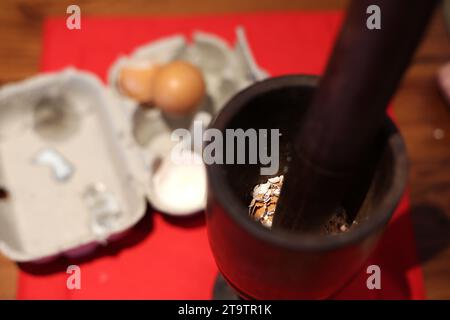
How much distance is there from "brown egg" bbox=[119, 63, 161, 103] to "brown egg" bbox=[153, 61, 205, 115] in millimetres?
13

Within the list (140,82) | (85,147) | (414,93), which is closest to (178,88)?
(140,82)

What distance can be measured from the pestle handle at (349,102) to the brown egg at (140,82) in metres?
0.41

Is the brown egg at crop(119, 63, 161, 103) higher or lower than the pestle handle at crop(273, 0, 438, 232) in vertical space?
lower

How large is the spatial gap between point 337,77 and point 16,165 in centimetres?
62

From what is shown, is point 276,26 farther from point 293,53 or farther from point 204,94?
point 204,94

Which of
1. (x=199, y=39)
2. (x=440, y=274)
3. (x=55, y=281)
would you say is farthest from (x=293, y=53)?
(x=55, y=281)

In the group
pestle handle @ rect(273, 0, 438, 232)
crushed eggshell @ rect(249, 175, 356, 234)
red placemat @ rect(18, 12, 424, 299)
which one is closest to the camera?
pestle handle @ rect(273, 0, 438, 232)

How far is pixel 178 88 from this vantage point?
776 mm

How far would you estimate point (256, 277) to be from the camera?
0.46m

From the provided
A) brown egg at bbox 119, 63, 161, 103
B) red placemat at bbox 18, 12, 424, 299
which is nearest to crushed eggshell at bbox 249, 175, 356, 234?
red placemat at bbox 18, 12, 424, 299

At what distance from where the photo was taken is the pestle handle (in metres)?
0.30

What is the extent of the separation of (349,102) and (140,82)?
0.51m

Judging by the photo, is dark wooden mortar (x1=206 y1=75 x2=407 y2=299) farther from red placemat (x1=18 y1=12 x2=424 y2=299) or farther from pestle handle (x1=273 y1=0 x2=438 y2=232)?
red placemat (x1=18 y1=12 x2=424 y2=299)

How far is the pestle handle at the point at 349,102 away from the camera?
0.30 metres
